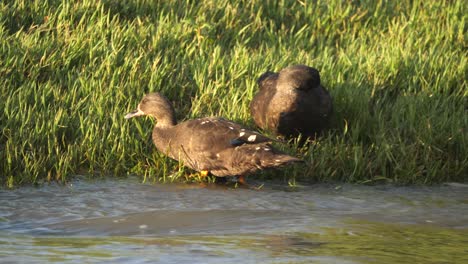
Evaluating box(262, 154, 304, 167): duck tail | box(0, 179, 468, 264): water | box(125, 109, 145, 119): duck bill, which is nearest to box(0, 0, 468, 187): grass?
box(125, 109, 145, 119): duck bill

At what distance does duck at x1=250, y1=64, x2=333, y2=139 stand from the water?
2.46ft

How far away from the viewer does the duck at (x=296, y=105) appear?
891 cm

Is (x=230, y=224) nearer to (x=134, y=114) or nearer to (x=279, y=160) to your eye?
(x=279, y=160)

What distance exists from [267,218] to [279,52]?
12.4 ft

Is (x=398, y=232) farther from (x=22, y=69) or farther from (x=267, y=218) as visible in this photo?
(x=22, y=69)

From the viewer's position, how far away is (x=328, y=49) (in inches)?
430

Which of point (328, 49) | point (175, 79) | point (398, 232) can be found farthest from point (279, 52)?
point (398, 232)

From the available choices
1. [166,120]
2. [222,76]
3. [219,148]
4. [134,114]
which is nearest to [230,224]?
[219,148]

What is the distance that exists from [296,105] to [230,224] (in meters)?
2.15

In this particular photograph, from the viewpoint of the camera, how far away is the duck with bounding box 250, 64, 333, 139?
891 centimetres

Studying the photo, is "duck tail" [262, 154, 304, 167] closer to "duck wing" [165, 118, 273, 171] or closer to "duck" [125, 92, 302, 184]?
"duck" [125, 92, 302, 184]

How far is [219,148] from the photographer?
324 inches

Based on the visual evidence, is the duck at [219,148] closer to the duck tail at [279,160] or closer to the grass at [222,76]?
the duck tail at [279,160]

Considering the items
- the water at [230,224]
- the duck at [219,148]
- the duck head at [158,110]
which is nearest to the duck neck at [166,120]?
the duck head at [158,110]
